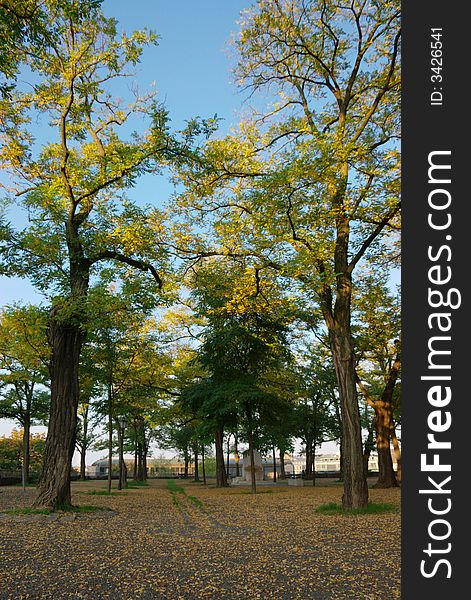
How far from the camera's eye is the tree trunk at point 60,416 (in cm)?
1384

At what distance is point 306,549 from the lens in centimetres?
796

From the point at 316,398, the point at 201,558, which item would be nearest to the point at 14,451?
the point at 316,398

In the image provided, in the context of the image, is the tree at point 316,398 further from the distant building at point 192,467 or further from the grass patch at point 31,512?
the grass patch at point 31,512

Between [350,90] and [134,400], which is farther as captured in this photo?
[134,400]

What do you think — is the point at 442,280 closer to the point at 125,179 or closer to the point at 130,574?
the point at 130,574

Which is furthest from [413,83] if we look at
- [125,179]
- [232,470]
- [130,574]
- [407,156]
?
[232,470]

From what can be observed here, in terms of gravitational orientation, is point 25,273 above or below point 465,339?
above

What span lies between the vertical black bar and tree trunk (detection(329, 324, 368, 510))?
438 inches

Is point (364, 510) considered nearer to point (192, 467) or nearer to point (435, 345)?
point (435, 345)

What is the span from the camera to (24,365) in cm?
2778

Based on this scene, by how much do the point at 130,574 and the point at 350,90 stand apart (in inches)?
532

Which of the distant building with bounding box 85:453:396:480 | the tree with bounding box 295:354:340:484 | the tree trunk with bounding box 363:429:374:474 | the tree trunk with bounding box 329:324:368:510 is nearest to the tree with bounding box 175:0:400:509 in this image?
the tree trunk with bounding box 329:324:368:510

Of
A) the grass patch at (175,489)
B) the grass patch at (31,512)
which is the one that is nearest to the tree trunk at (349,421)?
the grass patch at (31,512)

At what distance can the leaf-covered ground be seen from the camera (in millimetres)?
5645
